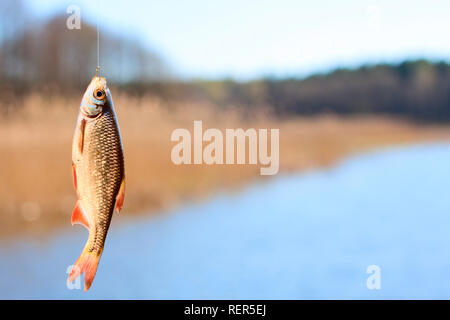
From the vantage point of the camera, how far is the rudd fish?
76 centimetres

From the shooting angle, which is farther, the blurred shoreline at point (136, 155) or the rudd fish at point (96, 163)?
the blurred shoreline at point (136, 155)

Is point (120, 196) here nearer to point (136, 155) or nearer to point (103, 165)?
point (103, 165)

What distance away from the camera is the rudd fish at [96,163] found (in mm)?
765

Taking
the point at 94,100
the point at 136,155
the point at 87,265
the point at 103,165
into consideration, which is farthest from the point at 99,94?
the point at 136,155

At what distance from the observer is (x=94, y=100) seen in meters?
0.77

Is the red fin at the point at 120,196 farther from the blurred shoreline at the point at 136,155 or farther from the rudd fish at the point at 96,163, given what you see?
the blurred shoreline at the point at 136,155

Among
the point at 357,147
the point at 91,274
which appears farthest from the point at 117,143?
the point at 357,147

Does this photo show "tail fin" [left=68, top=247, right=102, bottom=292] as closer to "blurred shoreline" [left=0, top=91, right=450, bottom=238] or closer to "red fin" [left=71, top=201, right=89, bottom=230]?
"red fin" [left=71, top=201, right=89, bottom=230]

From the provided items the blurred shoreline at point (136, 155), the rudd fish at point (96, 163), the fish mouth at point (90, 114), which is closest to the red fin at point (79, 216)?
the rudd fish at point (96, 163)

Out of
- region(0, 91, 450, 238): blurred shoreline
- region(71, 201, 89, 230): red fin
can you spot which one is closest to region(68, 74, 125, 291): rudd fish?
region(71, 201, 89, 230): red fin

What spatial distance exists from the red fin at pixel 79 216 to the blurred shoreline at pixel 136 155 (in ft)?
4.20

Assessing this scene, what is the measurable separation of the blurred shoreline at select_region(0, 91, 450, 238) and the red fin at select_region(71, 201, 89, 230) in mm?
1280

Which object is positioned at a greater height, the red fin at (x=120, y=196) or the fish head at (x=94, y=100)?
the fish head at (x=94, y=100)

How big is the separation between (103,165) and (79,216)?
9 centimetres
